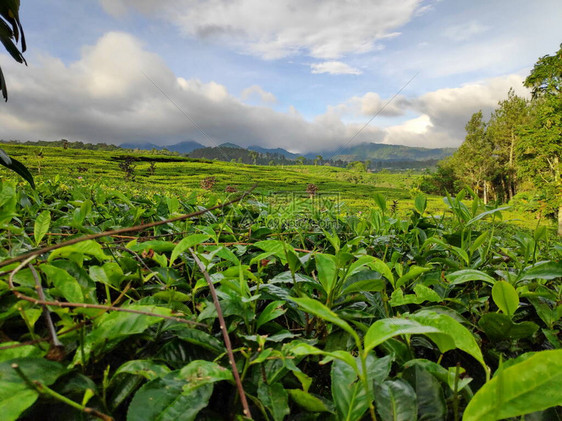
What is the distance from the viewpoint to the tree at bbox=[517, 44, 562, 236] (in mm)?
14109

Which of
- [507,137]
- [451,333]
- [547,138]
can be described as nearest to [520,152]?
[547,138]

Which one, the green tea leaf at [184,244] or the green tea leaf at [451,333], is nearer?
the green tea leaf at [451,333]

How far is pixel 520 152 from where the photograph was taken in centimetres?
1625

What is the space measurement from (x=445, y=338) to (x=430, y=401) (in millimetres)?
82

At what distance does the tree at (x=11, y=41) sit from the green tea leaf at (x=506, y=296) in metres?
1.31

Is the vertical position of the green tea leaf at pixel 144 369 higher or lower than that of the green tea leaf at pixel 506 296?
lower

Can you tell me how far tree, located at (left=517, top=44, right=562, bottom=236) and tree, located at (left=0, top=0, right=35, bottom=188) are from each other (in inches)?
708

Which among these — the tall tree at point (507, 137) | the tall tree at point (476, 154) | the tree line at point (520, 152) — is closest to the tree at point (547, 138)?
the tree line at point (520, 152)

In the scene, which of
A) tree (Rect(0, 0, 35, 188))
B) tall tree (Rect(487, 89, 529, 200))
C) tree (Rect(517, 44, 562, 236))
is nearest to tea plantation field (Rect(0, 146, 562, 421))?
tree (Rect(0, 0, 35, 188))

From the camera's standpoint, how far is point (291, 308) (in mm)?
585

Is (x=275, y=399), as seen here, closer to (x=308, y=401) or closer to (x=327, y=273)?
(x=308, y=401)

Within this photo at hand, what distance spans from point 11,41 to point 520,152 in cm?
2070

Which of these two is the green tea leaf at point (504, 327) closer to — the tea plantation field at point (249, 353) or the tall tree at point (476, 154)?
the tea plantation field at point (249, 353)

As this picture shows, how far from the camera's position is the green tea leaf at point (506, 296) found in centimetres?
49
